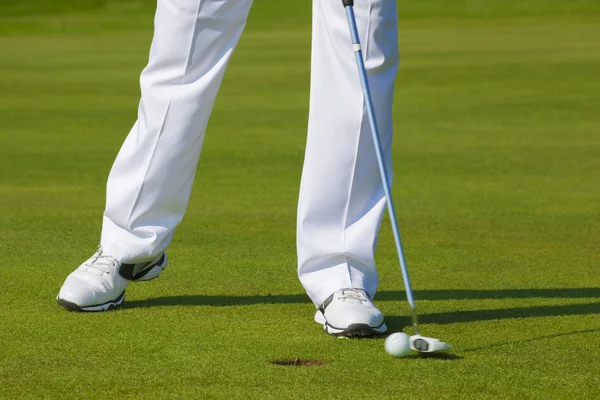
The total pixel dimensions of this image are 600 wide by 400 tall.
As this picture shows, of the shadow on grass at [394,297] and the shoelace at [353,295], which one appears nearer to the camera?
the shoelace at [353,295]

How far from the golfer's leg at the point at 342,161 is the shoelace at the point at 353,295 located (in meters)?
0.03

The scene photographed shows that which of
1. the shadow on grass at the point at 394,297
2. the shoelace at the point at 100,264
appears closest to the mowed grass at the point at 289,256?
the shadow on grass at the point at 394,297

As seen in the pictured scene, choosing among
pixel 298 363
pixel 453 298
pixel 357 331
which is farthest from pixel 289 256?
pixel 298 363

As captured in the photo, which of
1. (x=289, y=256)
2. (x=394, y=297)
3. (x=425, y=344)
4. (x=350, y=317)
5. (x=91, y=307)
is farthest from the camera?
(x=289, y=256)

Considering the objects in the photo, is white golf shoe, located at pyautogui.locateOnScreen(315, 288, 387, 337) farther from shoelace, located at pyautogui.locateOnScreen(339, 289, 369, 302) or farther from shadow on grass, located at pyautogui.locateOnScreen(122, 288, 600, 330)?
shadow on grass, located at pyautogui.locateOnScreen(122, 288, 600, 330)

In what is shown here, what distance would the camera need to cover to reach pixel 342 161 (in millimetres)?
3434

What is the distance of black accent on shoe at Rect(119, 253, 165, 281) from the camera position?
142 inches

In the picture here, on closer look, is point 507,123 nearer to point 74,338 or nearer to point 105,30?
point 74,338

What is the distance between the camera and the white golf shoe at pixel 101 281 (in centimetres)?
344

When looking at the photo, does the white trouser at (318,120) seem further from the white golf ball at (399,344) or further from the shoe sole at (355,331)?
the white golf ball at (399,344)

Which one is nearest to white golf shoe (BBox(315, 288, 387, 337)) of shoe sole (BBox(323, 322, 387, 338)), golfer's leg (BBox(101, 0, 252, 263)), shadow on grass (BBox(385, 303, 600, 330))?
shoe sole (BBox(323, 322, 387, 338))

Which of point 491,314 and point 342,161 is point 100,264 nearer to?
point 342,161

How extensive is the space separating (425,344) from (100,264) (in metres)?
1.10

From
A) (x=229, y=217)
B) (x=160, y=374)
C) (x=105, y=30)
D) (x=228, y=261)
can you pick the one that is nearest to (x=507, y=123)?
(x=229, y=217)
